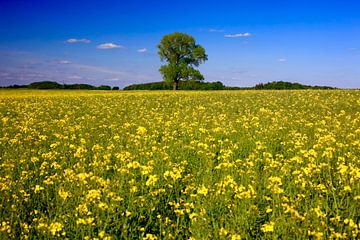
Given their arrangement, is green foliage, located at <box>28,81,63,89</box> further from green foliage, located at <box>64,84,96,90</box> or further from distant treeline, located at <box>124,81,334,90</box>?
distant treeline, located at <box>124,81,334,90</box>

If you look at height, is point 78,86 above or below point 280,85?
above

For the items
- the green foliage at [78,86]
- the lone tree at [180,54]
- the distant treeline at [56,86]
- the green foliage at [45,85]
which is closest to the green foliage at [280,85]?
the lone tree at [180,54]

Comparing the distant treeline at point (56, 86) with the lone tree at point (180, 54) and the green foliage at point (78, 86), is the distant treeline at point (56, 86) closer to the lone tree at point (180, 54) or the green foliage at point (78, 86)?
the green foliage at point (78, 86)

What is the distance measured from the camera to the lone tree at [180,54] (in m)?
68.8

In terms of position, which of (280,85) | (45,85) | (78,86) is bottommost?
(280,85)

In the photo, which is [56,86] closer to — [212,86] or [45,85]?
[45,85]

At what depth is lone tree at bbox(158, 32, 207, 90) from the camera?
2707 inches

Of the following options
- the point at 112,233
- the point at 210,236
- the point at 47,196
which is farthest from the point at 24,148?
the point at 210,236

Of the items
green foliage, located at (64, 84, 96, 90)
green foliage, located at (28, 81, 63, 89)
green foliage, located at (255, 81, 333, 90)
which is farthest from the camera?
green foliage, located at (64, 84, 96, 90)

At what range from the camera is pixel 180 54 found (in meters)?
69.9

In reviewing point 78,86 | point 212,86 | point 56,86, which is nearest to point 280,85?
point 212,86

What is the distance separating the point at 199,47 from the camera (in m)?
70.1

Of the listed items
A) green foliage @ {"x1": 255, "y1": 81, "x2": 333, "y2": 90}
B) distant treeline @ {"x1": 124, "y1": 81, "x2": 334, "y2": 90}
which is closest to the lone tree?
distant treeline @ {"x1": 124, "y1": 81, "x2": 334, "y2": 90}

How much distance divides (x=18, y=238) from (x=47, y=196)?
3.51 feet
